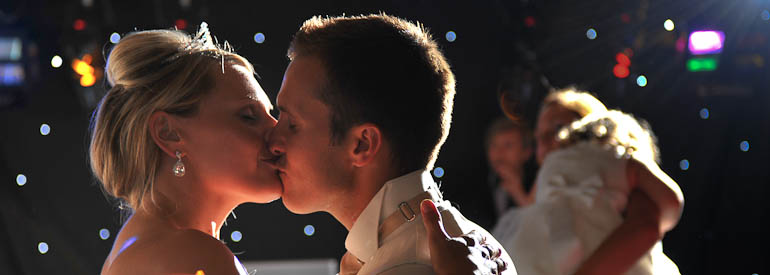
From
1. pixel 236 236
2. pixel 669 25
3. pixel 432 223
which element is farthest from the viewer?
pixel 669 25

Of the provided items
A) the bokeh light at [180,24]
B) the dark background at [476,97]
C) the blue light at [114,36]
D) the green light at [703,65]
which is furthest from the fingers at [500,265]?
the green light at [703,65]

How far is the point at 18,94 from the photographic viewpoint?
421 cm

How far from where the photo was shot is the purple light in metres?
4.53

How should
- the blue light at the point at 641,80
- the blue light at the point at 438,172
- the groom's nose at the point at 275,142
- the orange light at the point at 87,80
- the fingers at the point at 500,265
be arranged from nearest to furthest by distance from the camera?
the fingers at the point at 500,265, the groom's nose at the point at 275,142, the orange light at the point at 87,80, the blue light at the point at 641,80, the blue light at the point at 438,172

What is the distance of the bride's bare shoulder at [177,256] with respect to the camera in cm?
137

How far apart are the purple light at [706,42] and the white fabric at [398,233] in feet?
11.8

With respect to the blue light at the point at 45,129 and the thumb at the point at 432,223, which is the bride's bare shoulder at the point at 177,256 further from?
the blue light at the point at 45,129

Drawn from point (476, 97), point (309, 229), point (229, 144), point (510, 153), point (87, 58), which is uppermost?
point (87, 58)

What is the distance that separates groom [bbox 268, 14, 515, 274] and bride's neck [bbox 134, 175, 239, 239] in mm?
268

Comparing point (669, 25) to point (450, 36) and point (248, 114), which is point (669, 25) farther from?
point (248, 114)

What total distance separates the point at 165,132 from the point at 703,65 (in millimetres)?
4006

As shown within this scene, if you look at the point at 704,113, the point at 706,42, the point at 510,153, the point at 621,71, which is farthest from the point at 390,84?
the point at 704,113

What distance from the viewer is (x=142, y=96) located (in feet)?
5.43

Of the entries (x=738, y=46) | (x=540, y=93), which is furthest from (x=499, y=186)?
(x=738, y=46)
